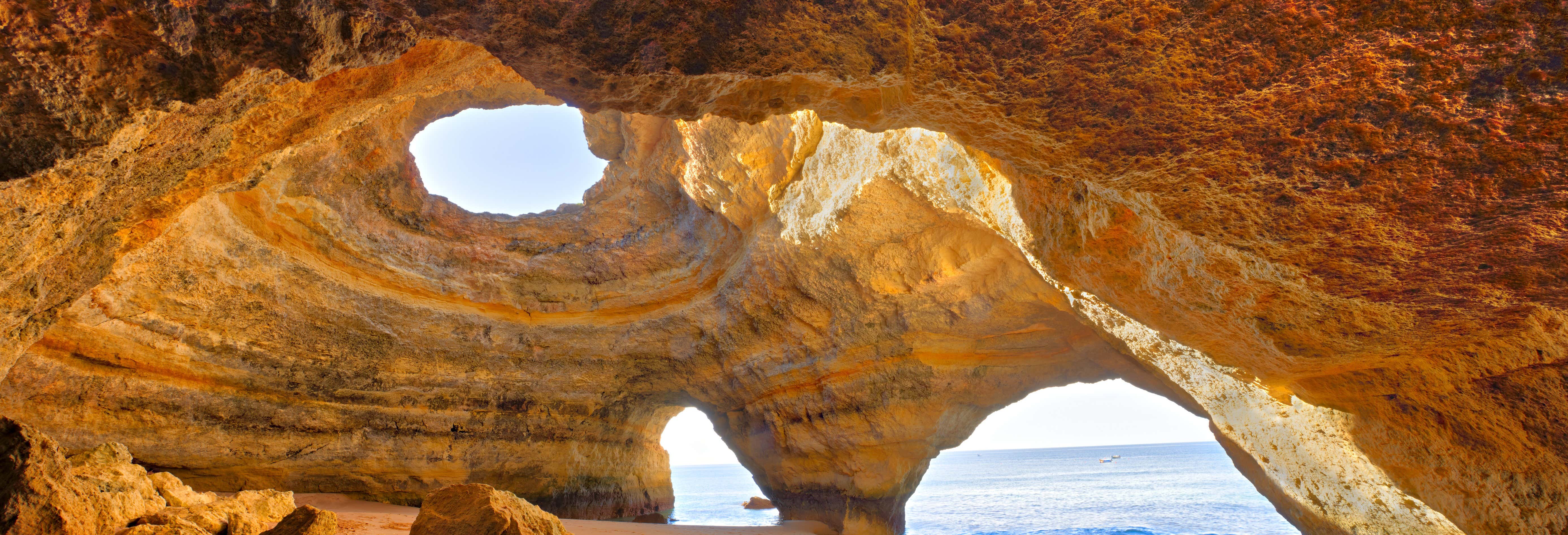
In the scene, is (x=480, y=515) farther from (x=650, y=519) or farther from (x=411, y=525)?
(x=650, y=519)

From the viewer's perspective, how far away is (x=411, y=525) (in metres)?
6.02

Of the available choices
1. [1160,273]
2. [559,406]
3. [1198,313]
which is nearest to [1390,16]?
[1160,273]

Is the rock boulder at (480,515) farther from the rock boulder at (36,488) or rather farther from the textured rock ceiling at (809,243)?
the textured rock ceiling at (809,243)

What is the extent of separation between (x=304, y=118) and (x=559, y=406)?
653 centimetres

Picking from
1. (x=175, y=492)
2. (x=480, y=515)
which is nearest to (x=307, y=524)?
(x=480, y=515)

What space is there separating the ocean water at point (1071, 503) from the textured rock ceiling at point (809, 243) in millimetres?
3407

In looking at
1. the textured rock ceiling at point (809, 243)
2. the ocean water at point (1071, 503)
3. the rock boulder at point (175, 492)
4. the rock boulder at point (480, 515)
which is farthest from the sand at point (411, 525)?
the rock boulder at point (480, 515)

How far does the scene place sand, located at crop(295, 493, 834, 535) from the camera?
606 centimetres

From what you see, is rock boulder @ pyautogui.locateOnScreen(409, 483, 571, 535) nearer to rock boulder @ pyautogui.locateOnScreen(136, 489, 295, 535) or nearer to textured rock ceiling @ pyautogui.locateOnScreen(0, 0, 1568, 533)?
rock boulder @ pyautogui.locateOnScreen(136, 489, 295, 535)

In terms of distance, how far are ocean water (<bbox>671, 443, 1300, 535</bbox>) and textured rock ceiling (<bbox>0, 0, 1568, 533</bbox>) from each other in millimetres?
3407

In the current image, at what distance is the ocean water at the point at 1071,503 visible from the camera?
53.2ft

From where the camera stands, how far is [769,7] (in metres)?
2.16

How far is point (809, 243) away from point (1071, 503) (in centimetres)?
2231

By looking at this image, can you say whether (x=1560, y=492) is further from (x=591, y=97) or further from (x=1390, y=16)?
(x=591, y=97)
